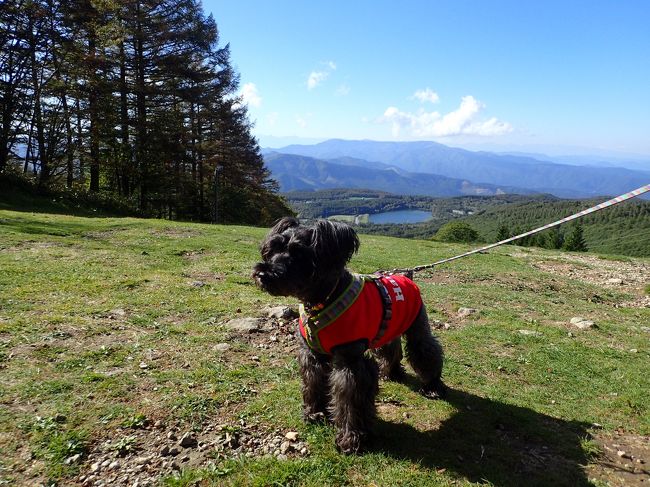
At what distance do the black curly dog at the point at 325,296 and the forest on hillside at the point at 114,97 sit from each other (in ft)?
114

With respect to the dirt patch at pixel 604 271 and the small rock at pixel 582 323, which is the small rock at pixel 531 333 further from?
the dirt patch at pixel 604 271

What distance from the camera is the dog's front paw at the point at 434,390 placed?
5.86 meters

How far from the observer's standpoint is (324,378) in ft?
16.3

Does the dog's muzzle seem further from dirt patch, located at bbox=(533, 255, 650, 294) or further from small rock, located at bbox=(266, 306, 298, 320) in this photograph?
dirt patch, located at bbox=(533, 255, 650, 294)

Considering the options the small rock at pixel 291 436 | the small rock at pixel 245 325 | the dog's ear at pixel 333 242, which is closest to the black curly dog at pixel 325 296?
the dog's ear at pixel 333 242

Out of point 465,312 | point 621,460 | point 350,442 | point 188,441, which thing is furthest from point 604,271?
point 188,441

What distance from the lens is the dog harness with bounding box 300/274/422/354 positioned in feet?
14.6

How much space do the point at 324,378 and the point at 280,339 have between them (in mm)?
2584

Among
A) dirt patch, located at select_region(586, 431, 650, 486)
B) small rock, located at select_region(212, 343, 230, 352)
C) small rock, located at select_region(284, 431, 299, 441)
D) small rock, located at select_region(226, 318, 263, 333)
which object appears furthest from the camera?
small rock, located at select_region(226, 318, 263, 333)

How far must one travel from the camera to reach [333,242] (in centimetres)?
435

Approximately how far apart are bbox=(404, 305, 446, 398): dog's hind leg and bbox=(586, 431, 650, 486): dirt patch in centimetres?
197

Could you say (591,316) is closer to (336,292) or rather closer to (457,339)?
(457,339)

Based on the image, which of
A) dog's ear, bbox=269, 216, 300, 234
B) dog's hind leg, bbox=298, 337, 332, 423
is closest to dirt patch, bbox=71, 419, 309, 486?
dog's hind leg, bbox=298, 337, 332, 423

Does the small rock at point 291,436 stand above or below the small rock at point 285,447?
above
